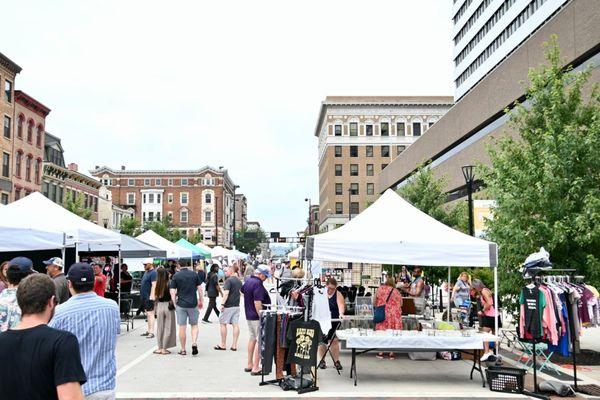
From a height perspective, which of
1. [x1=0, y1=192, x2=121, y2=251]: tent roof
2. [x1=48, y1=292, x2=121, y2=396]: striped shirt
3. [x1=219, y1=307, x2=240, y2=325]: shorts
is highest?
[x1=0, y1=192, x2=121, y2=251]: tent roof

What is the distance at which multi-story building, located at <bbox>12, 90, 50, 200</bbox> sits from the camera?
4394cm

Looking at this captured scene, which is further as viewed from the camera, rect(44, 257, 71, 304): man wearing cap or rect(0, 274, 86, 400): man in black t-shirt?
rect(44, 257, 71, 304): man wearing cap

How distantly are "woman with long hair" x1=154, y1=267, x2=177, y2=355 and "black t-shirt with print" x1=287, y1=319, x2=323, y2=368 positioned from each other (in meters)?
3.92

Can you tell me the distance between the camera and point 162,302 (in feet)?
39.5

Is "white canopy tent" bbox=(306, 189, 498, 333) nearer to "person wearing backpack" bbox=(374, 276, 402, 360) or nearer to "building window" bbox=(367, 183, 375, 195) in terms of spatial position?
"person wearing backpack" bbox=(374, 276, 402, 360)

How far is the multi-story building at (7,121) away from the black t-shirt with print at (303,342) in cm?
3840

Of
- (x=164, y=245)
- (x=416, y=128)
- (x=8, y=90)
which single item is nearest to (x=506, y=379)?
(x=164, y=245)

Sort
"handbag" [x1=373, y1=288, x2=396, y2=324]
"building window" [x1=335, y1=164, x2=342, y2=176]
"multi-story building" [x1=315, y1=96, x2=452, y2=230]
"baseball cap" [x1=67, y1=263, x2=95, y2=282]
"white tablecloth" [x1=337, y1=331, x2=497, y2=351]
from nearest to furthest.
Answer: "baseball cap" [x1=67, y1=263, x2=95, y2=282]
"white tablecloth" [x1=337, y1=331, x2=497, y2=351]
"handbag" [x1=373, y1=288, x2=396, y2=324]
"multi-story building" [x1=315, y1=96, x2=452, y2=230]
"building window" [x1=335, y1=164, x2=342, y2=176]

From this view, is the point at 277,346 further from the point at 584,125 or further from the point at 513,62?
the point at 513,62

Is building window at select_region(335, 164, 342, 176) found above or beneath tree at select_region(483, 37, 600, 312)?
above

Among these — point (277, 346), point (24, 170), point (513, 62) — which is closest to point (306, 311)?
point (277, 346)

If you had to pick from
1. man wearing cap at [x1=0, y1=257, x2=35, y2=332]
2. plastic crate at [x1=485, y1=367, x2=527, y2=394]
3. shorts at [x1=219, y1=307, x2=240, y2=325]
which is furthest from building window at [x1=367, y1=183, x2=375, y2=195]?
man wearing cap at [x1=0, y1=257, x2=35, y2=332]

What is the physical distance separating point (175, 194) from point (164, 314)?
9936cm

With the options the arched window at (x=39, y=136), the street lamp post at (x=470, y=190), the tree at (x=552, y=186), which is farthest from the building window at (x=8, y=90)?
the tree at (x=552, y=186)
